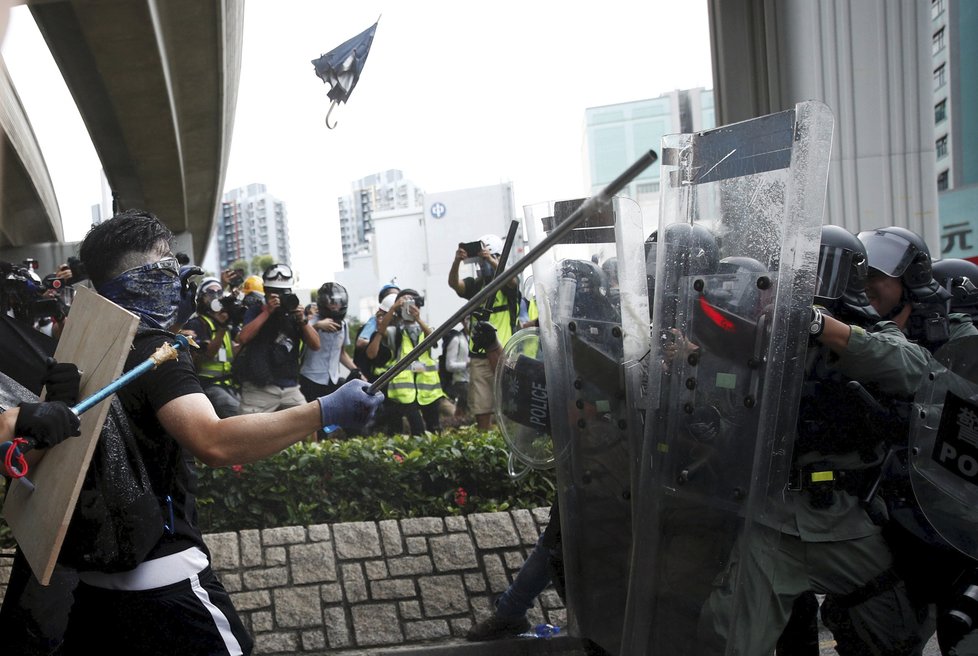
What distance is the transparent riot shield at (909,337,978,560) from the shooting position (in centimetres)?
287

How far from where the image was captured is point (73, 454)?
211cm

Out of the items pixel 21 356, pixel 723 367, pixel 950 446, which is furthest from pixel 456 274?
pixel 950 446

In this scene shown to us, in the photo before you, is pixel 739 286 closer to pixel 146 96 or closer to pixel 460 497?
pixel 460 497

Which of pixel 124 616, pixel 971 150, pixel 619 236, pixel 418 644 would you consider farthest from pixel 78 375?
pixel 971 150

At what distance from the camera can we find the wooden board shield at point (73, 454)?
2.05 m

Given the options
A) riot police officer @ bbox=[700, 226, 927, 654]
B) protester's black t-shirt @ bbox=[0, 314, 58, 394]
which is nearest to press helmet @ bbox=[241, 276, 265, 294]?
protester's black t-shirt @ bbox=[0, 314, 58, 394]

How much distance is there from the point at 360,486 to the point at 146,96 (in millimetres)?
11060

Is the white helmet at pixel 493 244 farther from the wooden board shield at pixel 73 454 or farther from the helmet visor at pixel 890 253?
the wooden board shield at pixel 73 454

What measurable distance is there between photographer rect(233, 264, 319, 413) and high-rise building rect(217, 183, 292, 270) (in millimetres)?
16572

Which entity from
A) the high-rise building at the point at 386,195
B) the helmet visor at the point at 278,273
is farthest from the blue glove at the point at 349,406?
the high-rise building at the point at 386,195

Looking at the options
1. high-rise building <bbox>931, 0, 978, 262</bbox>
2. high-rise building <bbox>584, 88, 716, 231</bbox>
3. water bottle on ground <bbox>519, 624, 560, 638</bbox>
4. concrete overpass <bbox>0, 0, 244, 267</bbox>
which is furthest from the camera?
high-rise building <bbox>584, 88, 716, 231</bbox>

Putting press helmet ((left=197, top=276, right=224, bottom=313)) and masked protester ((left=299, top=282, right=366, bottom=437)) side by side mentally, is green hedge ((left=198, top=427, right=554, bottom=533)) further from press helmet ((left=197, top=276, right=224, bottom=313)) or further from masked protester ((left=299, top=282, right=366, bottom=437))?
press helmet ((left=197, top=276, right=224, bottom=313))

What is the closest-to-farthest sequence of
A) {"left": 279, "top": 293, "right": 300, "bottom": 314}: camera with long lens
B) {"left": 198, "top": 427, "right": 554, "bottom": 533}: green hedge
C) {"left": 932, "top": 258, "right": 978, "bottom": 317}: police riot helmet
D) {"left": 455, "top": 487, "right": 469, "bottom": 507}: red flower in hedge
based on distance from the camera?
{"left": 932, "top": 258, "right": 978, "bottom": 317}: police riot helmet → {"left": 198, "top": 427, "right": 554, "bottom": 533}: green hedge → {"left": 455, "top": 487, "right": 469, "bottom": 507}: red flower in hedge → {"left": 279, "top": 293, "right": 300, "bottom": 314}: camera with long lens

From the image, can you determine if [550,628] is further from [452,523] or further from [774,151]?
[774,151]
